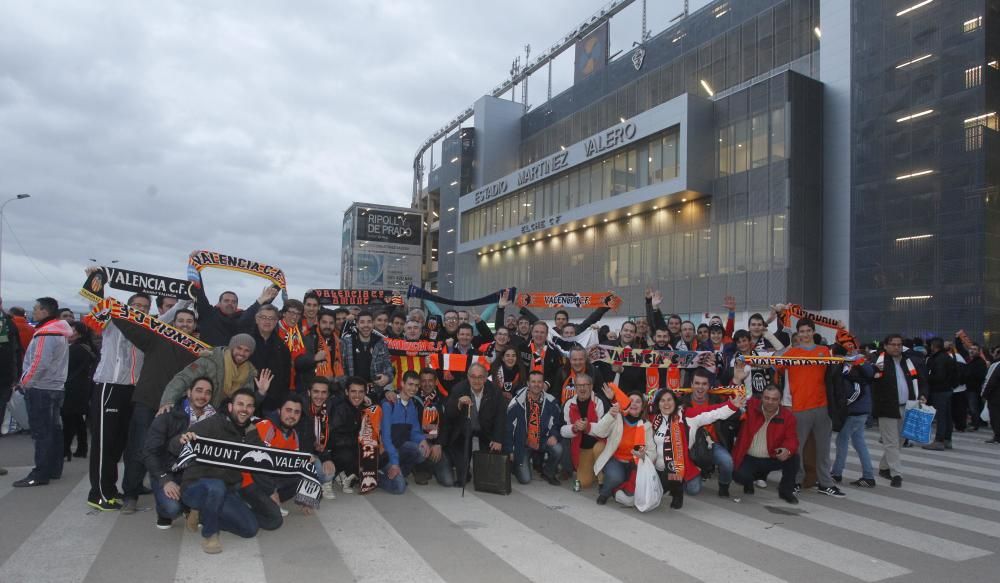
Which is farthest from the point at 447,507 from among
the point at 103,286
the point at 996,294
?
the point at 996,294

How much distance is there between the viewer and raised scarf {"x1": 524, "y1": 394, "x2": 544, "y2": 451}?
326 inches

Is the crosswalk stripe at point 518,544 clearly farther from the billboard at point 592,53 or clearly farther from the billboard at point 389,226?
the billboard at point 389,226

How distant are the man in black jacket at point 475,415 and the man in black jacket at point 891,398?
496 cm

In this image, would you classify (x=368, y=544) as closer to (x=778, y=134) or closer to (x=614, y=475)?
(x=614, y=475)

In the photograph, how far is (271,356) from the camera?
7.40m

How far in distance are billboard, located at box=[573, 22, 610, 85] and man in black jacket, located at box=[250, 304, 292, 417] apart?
3962 cm

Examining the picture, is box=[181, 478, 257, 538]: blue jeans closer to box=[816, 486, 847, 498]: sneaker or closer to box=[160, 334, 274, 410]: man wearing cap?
box=[160, 334, 274, 410]: man wearing cap

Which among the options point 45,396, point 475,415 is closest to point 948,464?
point 475,415

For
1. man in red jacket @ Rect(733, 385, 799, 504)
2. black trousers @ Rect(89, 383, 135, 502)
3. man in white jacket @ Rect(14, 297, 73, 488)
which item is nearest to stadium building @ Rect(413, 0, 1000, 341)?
man in red jacket @ Rect(733, 385, 799, 504)

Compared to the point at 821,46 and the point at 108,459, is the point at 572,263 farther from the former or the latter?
the point at 108,459

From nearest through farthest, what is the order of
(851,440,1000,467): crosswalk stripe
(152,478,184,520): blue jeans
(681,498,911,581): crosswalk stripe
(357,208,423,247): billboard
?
(681,498,911,581): crosswalk stripe, (152,478,184,520): blue jeans, (851,440,1000,467): crosswalk stripe, (357,208,423,247): billboard

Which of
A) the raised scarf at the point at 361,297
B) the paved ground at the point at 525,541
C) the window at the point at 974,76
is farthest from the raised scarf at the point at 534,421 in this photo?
the window at the point at 974,76

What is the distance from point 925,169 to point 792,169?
16.1ft

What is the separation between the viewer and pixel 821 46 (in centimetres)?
2884
